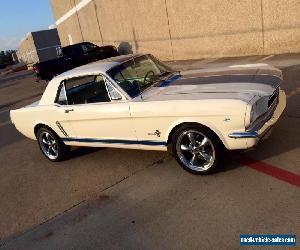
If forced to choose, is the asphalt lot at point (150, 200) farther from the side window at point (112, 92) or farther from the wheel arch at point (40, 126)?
the side window at point (112, 92)

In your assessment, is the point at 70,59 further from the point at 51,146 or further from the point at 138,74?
the point at 138,74

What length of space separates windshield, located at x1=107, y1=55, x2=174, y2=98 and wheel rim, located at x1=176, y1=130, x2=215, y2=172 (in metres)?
1.00

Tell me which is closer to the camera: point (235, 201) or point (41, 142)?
point (235, 201)

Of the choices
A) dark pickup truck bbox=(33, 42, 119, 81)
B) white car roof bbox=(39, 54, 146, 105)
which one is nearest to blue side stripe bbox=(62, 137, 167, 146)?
white car roof bbox=(39, 54, 146, 105)

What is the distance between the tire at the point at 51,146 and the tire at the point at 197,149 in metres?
2.43

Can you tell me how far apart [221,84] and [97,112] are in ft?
6.14

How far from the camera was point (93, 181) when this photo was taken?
17.9 ft

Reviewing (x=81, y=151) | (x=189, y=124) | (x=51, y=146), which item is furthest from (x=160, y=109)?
(x=51, y=146)

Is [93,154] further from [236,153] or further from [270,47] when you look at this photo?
[270,47]

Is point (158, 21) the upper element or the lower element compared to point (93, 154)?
upper

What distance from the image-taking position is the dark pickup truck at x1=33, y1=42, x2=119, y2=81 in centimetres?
1806

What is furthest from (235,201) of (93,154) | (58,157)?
(58,157)

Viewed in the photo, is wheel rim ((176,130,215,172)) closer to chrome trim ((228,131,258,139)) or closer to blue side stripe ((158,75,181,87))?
chrome trim ((228,131,258,139))

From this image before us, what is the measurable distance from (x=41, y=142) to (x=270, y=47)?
8.42m
